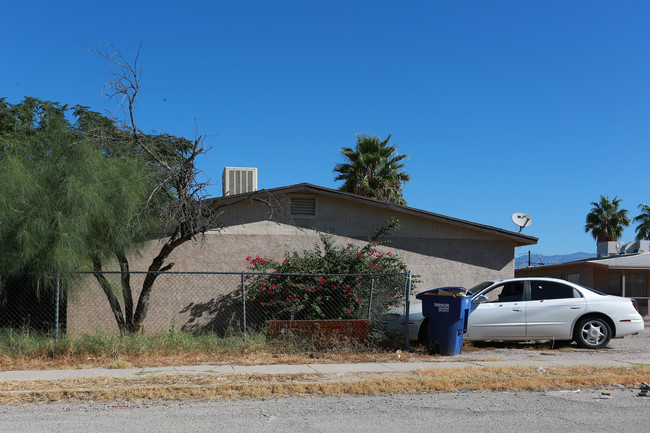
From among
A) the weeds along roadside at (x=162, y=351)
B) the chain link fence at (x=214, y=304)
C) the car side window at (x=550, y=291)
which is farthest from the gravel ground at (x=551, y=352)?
the weeds along roadside at (x=162, y=351)

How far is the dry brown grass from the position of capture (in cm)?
823

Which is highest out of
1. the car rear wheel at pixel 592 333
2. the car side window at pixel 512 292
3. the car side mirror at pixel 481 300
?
the car side window at pixel 512 292

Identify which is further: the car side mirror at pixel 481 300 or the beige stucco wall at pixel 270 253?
the beige stucco wall at pixel 270 253

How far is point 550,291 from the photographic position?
43.5 feet

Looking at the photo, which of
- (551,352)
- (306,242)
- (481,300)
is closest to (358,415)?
(481,300)

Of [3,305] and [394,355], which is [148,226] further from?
[394,355]

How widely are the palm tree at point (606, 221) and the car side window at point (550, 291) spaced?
3051 centimetres

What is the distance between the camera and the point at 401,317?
13.0m

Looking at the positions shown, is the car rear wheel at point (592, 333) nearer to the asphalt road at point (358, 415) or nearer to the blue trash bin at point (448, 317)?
the blue trash bin at point (448, 317)

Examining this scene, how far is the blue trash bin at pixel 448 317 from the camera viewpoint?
1183cm

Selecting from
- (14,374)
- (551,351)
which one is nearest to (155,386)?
(14,374)

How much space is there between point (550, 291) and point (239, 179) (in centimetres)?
848

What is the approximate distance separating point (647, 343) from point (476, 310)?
507 cm

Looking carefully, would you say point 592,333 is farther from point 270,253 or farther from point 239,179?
point 239,179
